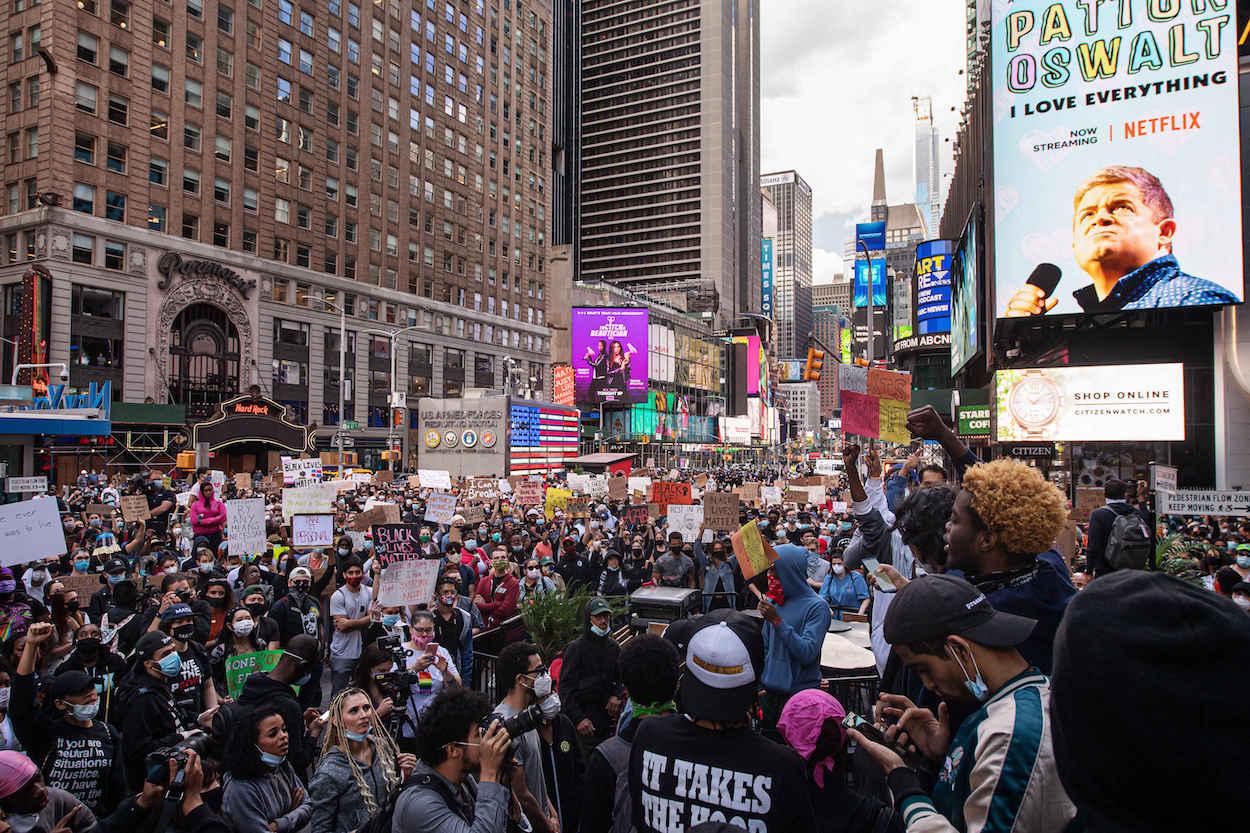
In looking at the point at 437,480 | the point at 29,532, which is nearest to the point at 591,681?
the point at 29,532

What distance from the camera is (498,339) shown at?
255ft

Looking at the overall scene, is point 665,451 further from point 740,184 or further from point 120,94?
point 740,184

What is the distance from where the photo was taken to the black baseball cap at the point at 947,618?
253cm

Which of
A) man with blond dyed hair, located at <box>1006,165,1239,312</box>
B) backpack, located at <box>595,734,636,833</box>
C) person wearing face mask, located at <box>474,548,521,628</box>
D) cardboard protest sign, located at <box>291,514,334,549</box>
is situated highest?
man with blond dyed hair, located at <box>1006,165,1239,312</box>

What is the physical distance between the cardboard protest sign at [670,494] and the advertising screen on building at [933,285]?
41.9 m

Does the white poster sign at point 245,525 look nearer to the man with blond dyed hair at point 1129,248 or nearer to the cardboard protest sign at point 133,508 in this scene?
the cardboard protest sign at point 133,508

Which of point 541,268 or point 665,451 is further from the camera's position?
point 665,451

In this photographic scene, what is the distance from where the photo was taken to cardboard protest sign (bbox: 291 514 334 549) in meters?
11.1

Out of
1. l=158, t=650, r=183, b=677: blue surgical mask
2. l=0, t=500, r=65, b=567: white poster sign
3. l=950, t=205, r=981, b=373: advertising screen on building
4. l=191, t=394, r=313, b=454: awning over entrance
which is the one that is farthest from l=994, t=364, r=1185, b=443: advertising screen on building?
l=191, t=394, r=313, b=454: awning over entrance

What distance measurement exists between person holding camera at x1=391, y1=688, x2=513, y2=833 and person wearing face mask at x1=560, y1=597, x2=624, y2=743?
1.98 m

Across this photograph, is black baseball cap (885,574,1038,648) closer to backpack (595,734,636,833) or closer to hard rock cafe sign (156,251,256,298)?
backpack (595,734,636,833)

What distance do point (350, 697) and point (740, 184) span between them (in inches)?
7242

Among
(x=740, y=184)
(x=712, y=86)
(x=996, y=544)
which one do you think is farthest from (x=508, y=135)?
(x=740, y=184)

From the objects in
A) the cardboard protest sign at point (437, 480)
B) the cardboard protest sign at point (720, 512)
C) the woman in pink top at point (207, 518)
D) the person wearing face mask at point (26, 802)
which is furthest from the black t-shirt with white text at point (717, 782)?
the cardboard protest sign at point (437, 480)
